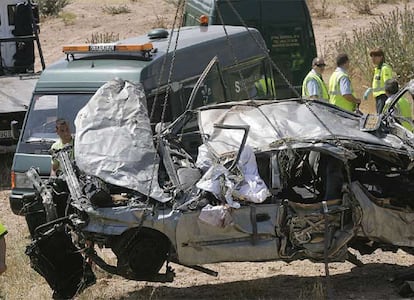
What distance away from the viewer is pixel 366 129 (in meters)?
7.48

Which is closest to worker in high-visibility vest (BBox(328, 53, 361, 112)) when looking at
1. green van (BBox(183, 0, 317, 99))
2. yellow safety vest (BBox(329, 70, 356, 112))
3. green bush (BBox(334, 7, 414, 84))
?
yellow safety vest (BBox(329, 70, 356, 112))

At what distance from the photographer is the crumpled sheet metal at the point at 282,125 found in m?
7.21

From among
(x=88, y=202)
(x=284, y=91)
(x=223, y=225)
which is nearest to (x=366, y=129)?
(x=223, y=225)

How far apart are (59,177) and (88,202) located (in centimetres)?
66

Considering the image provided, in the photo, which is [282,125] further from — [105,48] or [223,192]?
[105,48]

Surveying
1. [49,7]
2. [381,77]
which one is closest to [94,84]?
[381,77]

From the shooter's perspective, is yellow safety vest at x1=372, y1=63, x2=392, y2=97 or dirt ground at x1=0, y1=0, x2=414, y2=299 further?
yellow safety vest at x1=372, y1=63, x2=392, y2=97

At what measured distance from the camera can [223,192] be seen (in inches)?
272

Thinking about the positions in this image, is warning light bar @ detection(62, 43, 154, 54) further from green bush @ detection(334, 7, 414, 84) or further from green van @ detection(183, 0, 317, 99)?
green bush @ detection(334, 7, 414, 84)

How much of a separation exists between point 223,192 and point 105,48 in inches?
134

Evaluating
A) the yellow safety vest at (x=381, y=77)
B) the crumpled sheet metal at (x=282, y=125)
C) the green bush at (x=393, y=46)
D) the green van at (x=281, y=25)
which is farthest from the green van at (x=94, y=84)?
the green bush at (x=393, y=46)

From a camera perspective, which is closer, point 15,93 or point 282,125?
point 282,125

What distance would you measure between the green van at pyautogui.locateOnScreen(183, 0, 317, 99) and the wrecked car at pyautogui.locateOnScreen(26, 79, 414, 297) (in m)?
7.02

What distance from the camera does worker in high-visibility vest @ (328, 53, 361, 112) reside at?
11969mm
